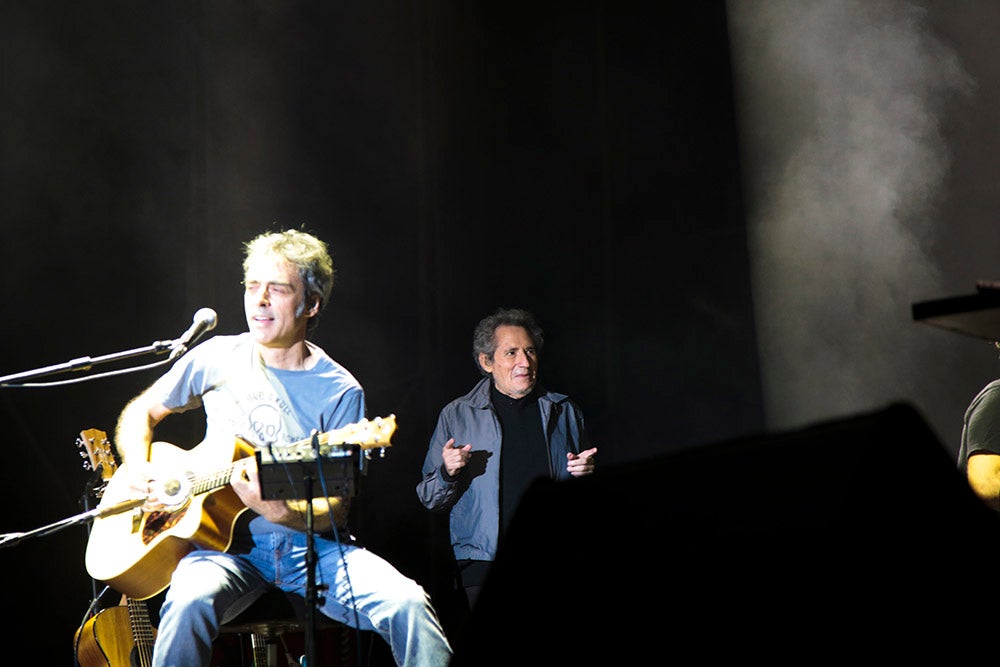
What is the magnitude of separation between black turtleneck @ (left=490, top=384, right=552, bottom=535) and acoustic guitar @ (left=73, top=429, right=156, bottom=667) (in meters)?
1.56

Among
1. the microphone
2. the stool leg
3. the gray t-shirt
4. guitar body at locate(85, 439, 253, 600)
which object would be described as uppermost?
the microphone

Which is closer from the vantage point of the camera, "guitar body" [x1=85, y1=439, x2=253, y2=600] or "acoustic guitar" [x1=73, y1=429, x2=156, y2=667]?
"guitar body" [x1=85, y1=439, x2=253, y2=600]

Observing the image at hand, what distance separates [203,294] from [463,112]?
1.86m

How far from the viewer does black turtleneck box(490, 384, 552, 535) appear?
15.0 feet

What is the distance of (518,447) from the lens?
4.69m

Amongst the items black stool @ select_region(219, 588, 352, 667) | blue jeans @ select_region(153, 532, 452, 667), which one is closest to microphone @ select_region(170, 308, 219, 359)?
blue jeans @ select_region(153, 532, 452, 667)

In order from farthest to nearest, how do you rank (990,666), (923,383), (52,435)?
(923,383) < (52,435) < (990,666)

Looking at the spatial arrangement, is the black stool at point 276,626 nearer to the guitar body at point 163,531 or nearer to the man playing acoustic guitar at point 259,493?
the man playing acoustic guitar at point 259,493

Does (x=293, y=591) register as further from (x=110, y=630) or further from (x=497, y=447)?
(x=497, y=447)

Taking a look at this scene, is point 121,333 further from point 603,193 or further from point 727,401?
point 727,401

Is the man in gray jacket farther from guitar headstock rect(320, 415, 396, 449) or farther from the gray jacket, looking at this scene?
guitar headstock rect(320, 415, 396, 449)

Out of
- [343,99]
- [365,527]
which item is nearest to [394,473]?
[365,527]

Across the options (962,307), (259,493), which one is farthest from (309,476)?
(962,307)

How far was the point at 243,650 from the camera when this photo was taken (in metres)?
3.87
